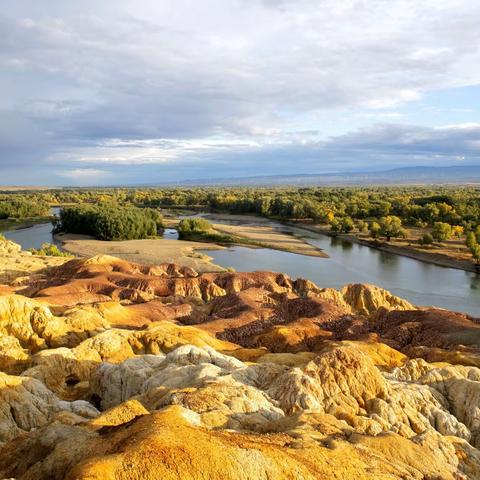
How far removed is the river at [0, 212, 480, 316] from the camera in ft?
187

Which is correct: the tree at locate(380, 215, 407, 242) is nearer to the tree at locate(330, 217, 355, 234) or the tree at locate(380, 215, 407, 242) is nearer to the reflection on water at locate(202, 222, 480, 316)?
the reflection on water at locate(202, 222, 480, 316)

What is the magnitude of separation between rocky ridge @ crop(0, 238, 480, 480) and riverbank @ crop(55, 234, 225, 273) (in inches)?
1343

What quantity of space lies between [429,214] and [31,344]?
298 ft

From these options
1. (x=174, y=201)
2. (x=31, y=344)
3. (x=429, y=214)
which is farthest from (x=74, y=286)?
(x=174, y=201)

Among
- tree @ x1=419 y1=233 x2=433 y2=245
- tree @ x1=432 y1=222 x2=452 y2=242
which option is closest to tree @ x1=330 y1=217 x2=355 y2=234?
tree @ x1=432 y1=222 x2=452 y2=242

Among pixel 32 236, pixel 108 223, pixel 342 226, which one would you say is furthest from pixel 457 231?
pixel 32 236

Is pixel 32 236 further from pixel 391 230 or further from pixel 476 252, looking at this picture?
pixel 476 252

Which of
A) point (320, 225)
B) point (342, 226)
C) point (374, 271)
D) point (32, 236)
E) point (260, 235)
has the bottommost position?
point (32, 236)

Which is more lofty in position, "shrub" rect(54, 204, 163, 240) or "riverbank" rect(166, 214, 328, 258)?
"shrub" rect(54, 204, 163, 240)

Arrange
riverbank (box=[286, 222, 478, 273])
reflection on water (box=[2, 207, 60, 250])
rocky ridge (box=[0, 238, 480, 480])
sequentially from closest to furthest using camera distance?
rocky ridge (box=[0, 238, 480, 480]), riverbank (box=[286, 222, 478, 273]), reflection on water (box=[2, 207, 60, 250])

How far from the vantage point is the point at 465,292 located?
58.5 meters

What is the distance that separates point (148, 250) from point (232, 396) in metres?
66.9

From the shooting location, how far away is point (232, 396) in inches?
571

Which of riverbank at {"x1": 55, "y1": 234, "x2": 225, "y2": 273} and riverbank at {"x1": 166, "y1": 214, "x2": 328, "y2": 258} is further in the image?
riverbank at {"x1": 166, "y1": 214, "x2": 328, "y2": 258}
